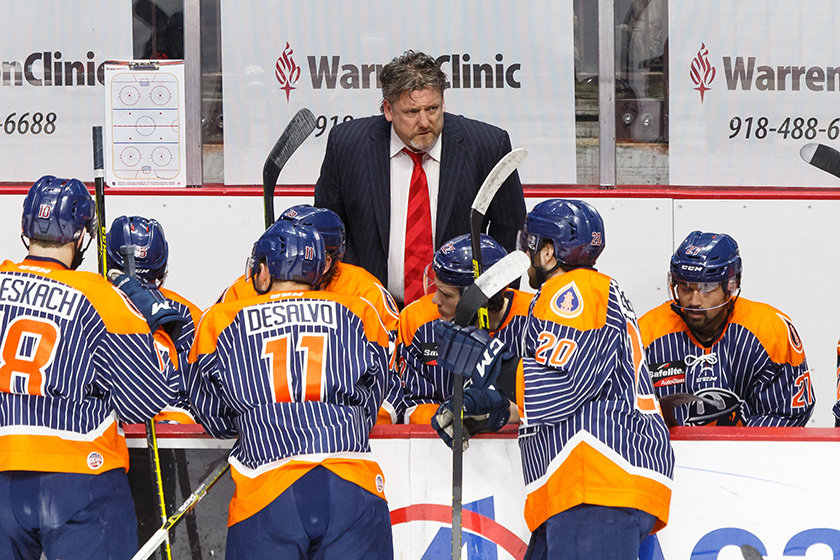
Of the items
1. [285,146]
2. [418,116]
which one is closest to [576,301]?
[418,116]

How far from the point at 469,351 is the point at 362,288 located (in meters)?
0.85

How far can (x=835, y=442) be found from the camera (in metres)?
2.76

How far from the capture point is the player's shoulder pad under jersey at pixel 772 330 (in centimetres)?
329

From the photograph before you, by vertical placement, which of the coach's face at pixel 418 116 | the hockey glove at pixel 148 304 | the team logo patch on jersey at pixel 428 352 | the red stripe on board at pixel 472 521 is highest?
the coach's face at pixel 418 116

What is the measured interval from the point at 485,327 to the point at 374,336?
37cm

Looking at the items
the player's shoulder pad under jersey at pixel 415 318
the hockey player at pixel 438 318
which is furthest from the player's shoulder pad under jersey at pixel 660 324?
the player's shoulder pad under jersey at pixel 415 318

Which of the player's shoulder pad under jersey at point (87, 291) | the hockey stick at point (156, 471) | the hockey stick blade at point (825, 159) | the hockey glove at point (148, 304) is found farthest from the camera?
the hockey stick blade at point (825, 159)

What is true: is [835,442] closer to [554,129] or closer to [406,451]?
[406,451]

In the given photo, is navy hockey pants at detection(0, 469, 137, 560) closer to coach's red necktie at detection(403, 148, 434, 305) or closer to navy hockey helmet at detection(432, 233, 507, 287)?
navy hockey helmet at detection(432, 233, 507, 287)

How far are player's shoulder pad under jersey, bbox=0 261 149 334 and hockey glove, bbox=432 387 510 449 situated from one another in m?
0.70

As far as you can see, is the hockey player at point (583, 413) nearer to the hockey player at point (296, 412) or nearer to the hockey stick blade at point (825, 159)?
the hockey player at point (296, 412)

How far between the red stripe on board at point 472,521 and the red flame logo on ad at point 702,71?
97.7 inches

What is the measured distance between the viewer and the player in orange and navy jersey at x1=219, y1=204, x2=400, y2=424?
122 inches

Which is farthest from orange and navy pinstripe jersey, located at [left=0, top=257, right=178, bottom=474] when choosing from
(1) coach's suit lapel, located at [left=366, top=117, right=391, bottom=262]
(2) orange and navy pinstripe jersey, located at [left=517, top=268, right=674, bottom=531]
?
(1) coach's suit lapel, located at [left=366, top=117, right=391, bottom=262]
